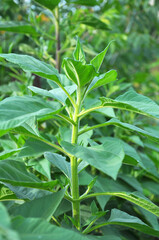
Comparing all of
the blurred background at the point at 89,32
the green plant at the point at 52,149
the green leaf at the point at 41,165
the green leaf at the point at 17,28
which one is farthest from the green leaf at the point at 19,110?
the green leaf at the point at 17,28

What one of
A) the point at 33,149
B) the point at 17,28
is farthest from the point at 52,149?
the point at 17,28

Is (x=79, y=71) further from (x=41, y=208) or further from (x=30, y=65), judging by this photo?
(x=41, y=208)

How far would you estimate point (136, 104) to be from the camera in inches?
18.1

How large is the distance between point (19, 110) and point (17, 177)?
0.14 metres

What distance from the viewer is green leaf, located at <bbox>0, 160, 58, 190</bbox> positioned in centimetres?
45

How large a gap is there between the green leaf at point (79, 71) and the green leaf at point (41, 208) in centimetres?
19

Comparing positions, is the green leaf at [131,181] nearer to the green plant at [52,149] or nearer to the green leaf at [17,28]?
the green plant at [52,149]

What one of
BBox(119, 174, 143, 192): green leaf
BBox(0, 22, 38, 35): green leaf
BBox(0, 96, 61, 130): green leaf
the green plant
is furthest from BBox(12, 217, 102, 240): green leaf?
BBox(0, 22, 38, 35): green leaf

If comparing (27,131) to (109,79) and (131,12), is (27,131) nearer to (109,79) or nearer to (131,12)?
(109,79)

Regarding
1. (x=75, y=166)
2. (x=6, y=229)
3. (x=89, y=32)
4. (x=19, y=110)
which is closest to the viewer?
(x=6, y=229)

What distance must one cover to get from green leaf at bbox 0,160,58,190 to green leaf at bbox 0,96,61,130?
12 cm

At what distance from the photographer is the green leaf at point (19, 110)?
1.20ft

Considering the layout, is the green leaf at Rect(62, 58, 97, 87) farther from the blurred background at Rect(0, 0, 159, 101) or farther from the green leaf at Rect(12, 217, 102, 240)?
the blurred background at Rect(0, 0, 159, 101)

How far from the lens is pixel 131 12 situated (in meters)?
2.38
